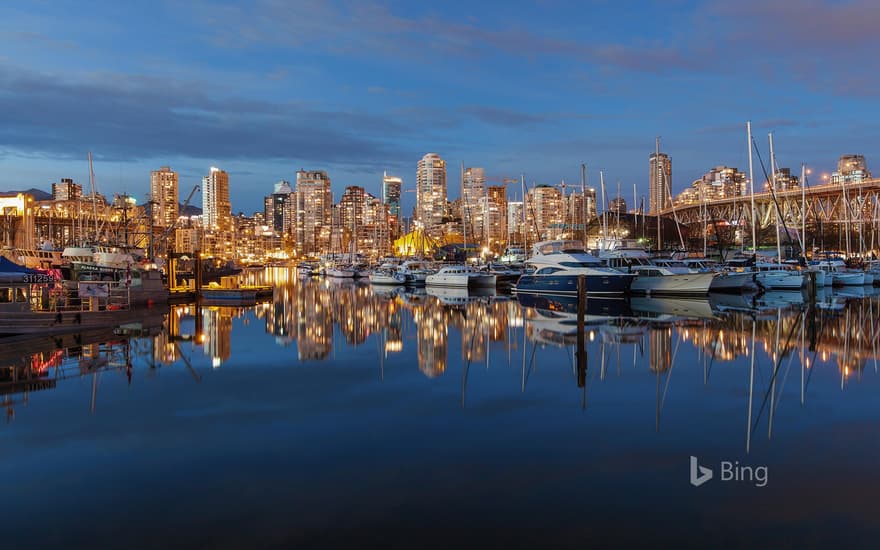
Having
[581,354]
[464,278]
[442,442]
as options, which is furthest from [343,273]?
[442,442]

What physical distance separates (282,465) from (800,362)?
728 inches

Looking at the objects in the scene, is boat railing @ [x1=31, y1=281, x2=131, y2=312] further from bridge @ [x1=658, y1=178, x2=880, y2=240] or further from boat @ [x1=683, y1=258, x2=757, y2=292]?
bridge @ [x1=658, y1=178, x2=880, y2=240]

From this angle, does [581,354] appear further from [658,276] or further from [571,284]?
[658,276]

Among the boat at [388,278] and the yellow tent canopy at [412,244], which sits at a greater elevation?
the yellow tent canopy at [412,244]

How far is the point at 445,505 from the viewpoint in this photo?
34.3ft

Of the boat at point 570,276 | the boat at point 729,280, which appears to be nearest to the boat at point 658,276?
the boat at point 729,280

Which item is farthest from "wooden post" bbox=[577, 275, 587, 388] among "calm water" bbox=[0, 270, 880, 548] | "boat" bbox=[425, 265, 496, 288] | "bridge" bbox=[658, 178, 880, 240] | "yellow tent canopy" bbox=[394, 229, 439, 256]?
"yellow tent canopy" bbox=[394, 229, 439, 256]

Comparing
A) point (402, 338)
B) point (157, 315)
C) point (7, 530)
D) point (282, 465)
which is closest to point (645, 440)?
point (282, 465)

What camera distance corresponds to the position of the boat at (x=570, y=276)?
5231 centimetres

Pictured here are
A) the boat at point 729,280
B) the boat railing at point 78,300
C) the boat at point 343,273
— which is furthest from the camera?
the boat at point 343,273

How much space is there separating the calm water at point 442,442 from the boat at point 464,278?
38.4 meters

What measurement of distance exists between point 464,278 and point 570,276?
52.9 ft

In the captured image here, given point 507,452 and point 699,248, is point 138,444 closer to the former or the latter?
point 507,452

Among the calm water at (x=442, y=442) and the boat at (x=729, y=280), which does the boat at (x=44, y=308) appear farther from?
the boat at (x=729, y=280)
